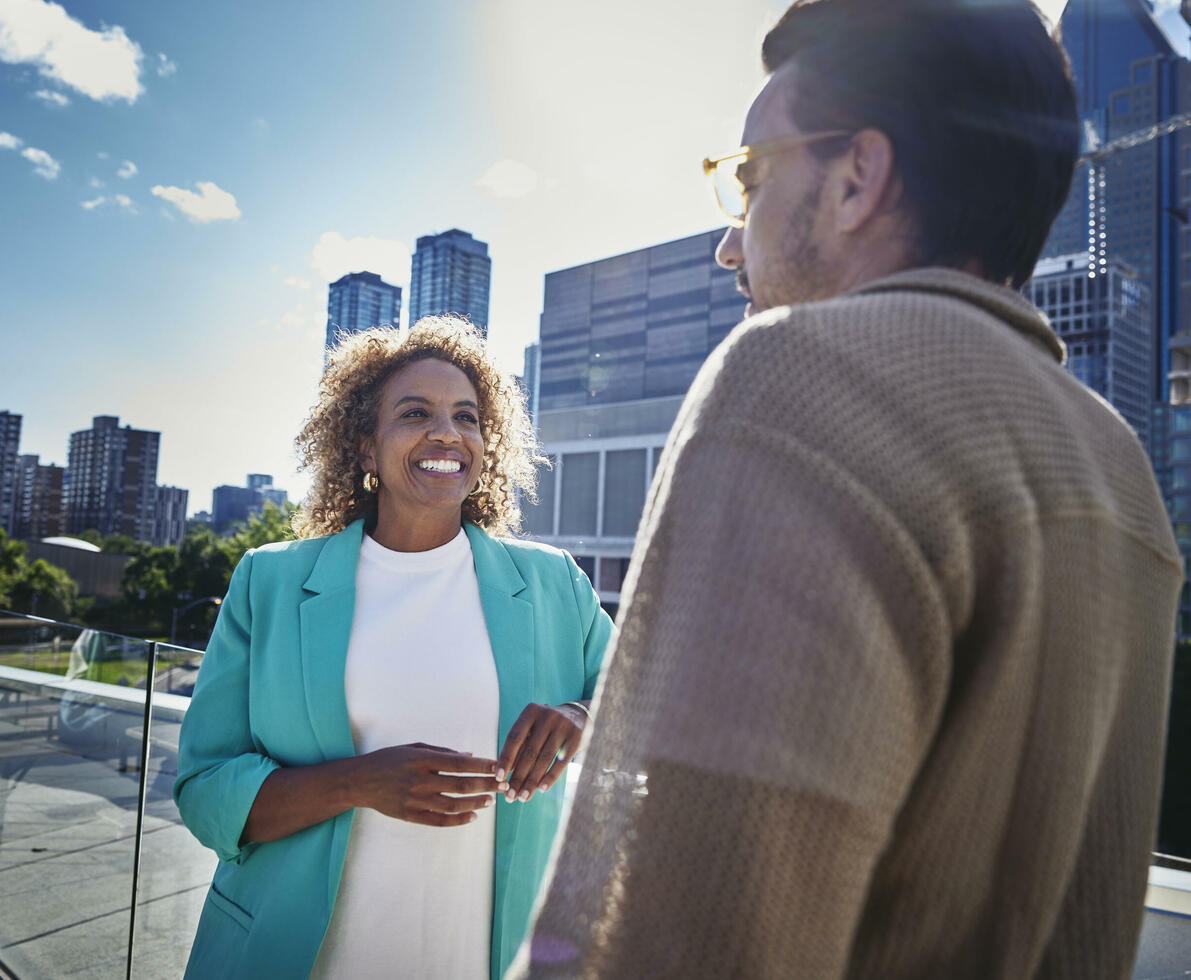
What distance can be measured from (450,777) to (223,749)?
1.85 ft

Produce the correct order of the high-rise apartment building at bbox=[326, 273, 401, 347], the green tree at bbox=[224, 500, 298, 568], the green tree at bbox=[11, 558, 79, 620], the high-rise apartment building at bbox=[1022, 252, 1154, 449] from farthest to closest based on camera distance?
1. the high-rise apartment building at bbox=[326, 273, 401, 347]
2. the high-rise apartment building at bbox=[1022, 252, 1154, 449]
3. the green tree at bbox=[11, 558, 79, 620]
4. the green tree at bbox=[224, 500, 298, 568]

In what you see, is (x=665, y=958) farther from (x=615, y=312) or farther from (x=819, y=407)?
(x=615, y=312)

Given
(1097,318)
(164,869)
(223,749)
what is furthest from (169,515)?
(223,749)

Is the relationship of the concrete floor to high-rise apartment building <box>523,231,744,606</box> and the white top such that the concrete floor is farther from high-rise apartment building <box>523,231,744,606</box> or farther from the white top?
high-rise apartment building <box>523,231,744,606</box>

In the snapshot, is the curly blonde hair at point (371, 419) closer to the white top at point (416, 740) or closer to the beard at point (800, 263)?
the white top at point (416, 740)

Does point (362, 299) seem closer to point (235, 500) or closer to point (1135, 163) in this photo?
point (235, 500)

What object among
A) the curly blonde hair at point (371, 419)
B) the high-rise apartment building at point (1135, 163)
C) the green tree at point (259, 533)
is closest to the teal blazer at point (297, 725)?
the curly blonde hair at point (371, 419)

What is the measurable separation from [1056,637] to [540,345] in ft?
285

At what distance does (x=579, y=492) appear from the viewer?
58875 mm

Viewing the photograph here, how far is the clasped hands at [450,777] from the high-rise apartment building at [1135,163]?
350 feet

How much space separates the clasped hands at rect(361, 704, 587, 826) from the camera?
154cm

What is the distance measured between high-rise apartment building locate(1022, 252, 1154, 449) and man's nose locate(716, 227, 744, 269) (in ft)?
294

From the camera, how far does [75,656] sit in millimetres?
2986

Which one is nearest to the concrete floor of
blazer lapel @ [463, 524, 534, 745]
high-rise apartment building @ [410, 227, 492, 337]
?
blazer lapel @ [463, 524, 534, 745]
